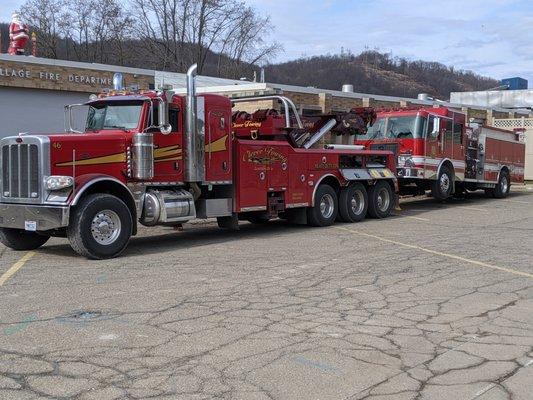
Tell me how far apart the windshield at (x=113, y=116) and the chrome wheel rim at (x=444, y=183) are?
11195mm

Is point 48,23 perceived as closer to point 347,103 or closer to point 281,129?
point 347,103

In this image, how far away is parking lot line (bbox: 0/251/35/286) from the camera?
823cm

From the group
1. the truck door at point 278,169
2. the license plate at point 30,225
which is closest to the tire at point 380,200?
the truck door at point 278,169

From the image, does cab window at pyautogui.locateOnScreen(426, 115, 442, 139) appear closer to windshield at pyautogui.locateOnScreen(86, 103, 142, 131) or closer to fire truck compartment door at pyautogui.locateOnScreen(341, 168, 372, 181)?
fire truck compartment door at pyautogui.locateOnScreen(341, 168, 372, 181)

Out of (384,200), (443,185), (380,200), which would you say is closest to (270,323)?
(380,200)

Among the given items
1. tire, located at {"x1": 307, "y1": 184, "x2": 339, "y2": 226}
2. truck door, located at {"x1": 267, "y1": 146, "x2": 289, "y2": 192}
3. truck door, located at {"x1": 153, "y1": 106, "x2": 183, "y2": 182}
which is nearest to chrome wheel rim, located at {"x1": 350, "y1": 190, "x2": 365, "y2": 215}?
tire, located at {"x1": 307, "y1": 184, "x2": 339, "y2": 226}

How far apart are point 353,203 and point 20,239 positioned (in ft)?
26.7

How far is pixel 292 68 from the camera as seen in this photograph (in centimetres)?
5234

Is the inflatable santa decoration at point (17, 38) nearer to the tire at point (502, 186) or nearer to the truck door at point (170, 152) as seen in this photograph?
the truck door at point (170, 152)

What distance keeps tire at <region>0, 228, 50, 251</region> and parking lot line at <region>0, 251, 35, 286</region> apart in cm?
28

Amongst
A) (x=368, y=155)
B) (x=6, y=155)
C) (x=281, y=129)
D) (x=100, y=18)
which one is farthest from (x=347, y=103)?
(x=100, y=18)

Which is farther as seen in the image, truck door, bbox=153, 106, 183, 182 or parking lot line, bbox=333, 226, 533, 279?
truck door, bbox=153, 106, 183, 182

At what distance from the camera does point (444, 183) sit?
1900 cm

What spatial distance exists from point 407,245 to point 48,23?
3705 centimetres
